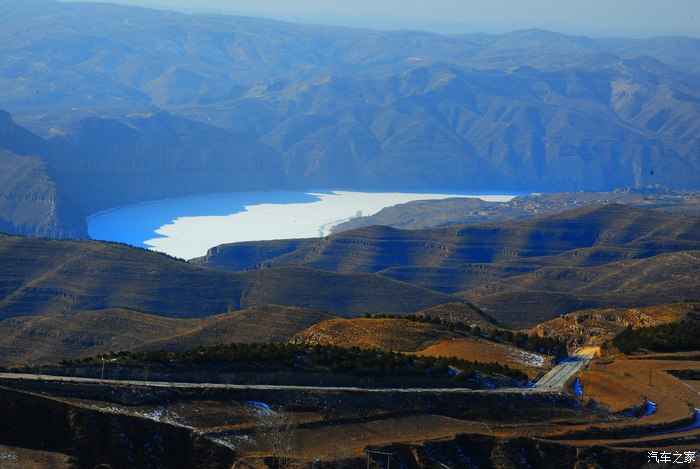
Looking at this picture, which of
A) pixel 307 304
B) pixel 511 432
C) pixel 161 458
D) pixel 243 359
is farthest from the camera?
pixel 307 304

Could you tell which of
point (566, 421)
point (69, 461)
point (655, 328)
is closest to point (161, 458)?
point (69, 461)

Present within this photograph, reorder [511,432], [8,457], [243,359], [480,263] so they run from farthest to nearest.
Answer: [480,263] < [243,359] < [511,432] < [8,457]

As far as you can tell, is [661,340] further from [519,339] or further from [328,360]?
[328,360]

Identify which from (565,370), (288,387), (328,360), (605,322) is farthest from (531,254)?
(288,387)

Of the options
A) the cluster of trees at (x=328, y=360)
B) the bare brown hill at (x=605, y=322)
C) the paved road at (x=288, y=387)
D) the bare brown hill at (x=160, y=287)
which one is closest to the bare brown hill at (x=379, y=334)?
the cluster of trees at (x=328, y=360)

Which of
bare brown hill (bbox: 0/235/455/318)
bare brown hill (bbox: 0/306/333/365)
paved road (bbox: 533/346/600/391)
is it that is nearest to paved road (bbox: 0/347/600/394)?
paved road (bbox: 533/346/600/391)

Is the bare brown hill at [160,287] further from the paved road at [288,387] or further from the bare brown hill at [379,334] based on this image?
the paved road at [288,387]

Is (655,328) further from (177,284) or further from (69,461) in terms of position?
(177,284)
